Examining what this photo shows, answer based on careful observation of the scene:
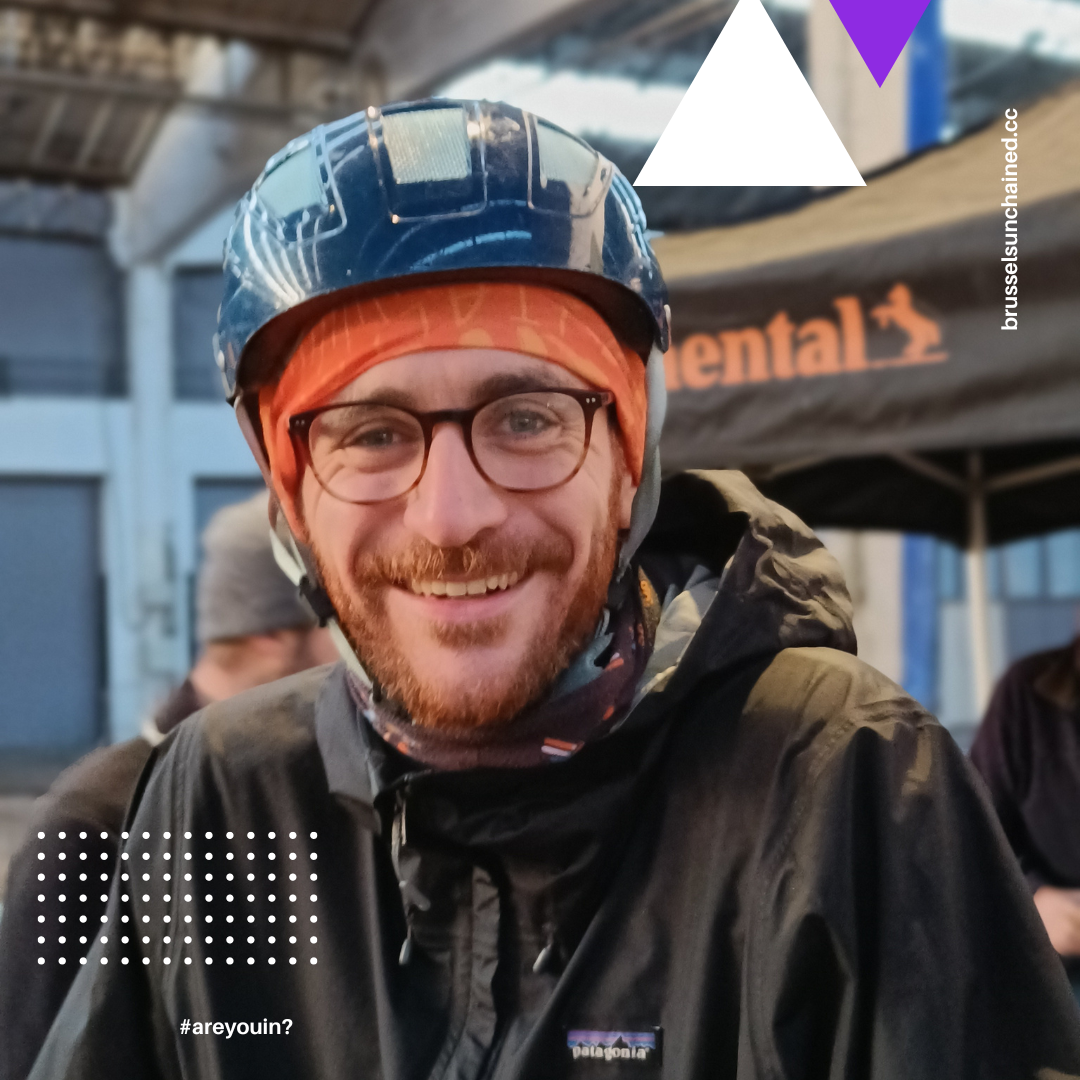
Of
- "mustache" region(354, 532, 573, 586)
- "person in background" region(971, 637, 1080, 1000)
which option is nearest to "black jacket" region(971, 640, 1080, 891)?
"person in background" region(971, 637, 1080, 1000)

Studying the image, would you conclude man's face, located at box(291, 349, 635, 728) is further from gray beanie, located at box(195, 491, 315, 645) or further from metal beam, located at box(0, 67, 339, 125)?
metal beam, located at box(0, 67, 339, 125)

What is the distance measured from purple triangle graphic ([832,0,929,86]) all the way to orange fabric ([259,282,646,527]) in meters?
0.40

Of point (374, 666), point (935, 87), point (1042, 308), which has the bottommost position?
point (374, 666)

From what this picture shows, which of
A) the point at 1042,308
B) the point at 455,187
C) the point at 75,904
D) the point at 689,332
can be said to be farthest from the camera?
the point at 689,332

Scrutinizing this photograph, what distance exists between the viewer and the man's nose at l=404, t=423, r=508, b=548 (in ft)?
2.85

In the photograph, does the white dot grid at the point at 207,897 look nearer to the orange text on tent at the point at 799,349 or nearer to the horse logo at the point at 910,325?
the orange text on tent at the point at 799,349

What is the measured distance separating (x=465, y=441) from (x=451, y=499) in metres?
0.05

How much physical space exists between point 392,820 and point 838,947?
35 centimetres

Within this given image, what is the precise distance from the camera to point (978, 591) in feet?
7.24

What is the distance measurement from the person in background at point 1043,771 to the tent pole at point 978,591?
5 cm

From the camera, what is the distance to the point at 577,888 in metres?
0.90

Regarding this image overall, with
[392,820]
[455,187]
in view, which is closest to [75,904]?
[392,820]

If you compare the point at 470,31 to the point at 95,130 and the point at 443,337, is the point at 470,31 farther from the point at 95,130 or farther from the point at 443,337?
the point at 95,130

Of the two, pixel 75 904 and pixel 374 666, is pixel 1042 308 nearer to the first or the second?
pixel 374 666
